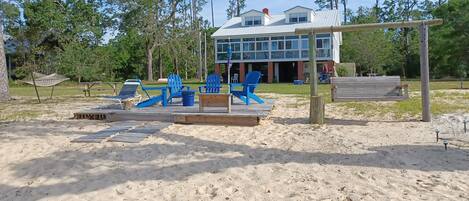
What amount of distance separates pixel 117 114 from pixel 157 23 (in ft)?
101

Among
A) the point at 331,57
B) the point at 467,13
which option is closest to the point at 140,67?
the point at 331,57

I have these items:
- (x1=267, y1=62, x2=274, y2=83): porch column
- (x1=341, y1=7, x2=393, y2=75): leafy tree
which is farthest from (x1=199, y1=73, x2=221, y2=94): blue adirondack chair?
(x1=341, y1=7, x2=393, y2=75): leafy tree

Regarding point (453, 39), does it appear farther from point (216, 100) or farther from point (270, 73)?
point (216, 100)

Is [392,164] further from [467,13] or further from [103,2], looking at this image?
[103,2]

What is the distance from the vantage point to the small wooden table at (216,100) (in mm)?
8289

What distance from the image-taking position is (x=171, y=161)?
17.4 feet

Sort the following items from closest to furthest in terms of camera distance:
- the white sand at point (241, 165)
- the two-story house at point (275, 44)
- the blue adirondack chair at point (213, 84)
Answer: the white sand at point (241, 165) < the blue adirondack chair at point (213, 84) < the two-story house at point (275, 44)

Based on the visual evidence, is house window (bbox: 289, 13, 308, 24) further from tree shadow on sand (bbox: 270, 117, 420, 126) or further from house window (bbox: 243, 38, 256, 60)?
tree shadow on sand (bbox: 270, 117, 420, 126)

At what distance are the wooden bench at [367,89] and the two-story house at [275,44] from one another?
82.0 ft

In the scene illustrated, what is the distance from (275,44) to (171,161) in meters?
Result: 31.0

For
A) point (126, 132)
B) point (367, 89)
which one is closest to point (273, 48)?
point (367, 89)

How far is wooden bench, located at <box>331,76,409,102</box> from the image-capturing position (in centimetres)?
829

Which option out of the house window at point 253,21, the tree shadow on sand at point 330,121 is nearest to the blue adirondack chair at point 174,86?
the tree shadow on sand at point 330,121

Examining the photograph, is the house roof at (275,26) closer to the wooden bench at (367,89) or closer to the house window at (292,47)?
the house window at (292,47)
